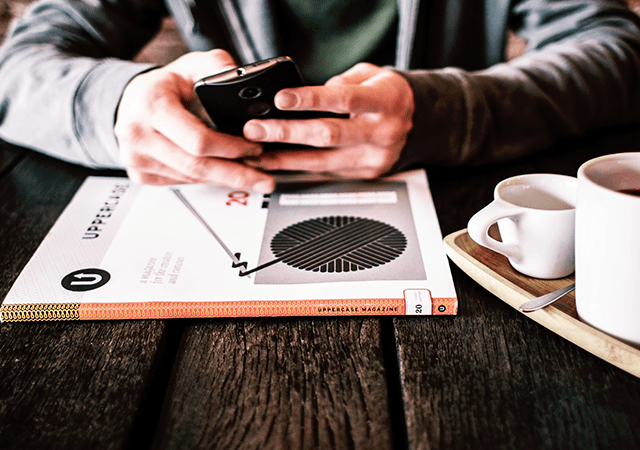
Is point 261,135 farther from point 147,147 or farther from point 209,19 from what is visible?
point 209,19

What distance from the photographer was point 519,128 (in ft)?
2.13

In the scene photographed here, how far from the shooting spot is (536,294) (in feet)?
1.31

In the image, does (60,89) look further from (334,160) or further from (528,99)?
(528,99)

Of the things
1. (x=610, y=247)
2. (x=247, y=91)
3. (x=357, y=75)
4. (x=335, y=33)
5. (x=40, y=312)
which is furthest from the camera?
(x=335, y=33)

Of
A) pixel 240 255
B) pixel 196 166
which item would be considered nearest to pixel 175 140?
pixel 196 166

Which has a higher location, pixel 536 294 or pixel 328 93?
pixel 328 93

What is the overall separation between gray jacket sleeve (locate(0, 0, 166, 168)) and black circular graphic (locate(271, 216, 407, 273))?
0.33 meters

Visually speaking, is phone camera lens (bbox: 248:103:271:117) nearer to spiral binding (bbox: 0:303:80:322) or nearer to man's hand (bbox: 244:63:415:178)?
man's hand (bbox: 244:63:415:178)

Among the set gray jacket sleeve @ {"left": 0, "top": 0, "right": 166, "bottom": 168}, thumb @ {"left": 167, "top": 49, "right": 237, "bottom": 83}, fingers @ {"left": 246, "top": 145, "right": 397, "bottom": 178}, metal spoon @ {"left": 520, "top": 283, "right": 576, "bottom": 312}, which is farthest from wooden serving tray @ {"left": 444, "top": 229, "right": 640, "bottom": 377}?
gray jacket sleeve @ {"left": 0, "top": 0, "right": 166, "bottom": 168}

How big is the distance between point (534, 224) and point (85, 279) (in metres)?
0.42

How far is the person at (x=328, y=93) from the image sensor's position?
1.88ft

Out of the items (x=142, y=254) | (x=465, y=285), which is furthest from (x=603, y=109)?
(x=142, y=254)

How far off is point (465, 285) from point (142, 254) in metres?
0.34

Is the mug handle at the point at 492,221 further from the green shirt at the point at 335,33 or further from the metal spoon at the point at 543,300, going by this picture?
the green shirt at the point at 335,33
